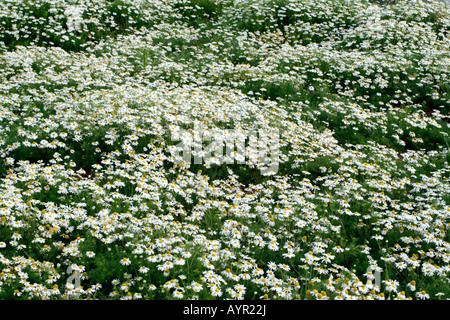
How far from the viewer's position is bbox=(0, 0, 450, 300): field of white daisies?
410 centimetres

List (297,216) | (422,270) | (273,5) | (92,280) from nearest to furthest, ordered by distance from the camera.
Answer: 1. (92,280)
2. (422,270)
3. (297,216)
4. (273,5)

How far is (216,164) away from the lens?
6.50 m

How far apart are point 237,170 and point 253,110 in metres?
1.75

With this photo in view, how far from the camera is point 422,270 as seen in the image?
436 cm

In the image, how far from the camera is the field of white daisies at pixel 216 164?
4098 mm

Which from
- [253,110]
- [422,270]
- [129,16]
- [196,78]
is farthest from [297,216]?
[129,16]

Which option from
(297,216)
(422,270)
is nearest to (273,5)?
(297,216)

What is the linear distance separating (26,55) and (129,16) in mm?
4801

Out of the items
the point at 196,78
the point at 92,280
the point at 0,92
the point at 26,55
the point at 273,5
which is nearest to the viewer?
the point at 92,280

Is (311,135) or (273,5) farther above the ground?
(273,5)

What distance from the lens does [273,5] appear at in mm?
14617
